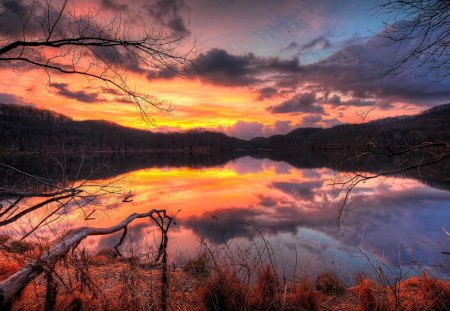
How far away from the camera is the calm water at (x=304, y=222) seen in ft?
35.4

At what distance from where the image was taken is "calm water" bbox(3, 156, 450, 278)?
1080 cm

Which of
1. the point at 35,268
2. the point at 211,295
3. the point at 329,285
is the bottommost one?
the point at 329,285

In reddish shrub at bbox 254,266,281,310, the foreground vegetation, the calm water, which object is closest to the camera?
the foreground vegetation

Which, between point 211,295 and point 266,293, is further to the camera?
point 266,293

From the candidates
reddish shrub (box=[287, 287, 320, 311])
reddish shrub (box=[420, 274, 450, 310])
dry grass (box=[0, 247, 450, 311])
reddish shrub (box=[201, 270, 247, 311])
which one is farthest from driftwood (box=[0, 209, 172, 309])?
reddish shrub (box=[420, 274, 450, 310])

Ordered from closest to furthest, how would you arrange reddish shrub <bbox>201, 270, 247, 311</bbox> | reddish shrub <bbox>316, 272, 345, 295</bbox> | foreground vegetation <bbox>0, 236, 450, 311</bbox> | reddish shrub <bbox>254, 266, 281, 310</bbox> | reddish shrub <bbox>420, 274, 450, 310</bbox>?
foreground vegetation <bbox>0, 236, 450, 311</bbox> → reddish shrub <bbox>201, 270, 247, 311</bbox> → reddish shrub <bbox>254, 266, 281, 310</bbox> → reddish shrub <bbox>420, 274, 450, 310</bbox> → reddish shrub <bbox>316, 272, 345, 295</bbox>

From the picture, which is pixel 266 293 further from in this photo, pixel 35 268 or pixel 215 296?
pixel 35 268

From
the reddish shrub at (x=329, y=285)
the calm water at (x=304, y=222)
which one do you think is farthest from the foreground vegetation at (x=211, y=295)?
the calm water at (x=304, y=222)

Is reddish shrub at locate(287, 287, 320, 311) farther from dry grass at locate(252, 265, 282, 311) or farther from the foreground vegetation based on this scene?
dry grass at locate(252, 265, 282, 311)

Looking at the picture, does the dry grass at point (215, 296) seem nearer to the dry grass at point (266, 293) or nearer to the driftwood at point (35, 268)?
the dry grass at point (266, 293)

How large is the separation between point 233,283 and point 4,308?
3337 millimetres

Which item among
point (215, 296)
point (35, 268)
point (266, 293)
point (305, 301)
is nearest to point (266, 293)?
point (266, 293)

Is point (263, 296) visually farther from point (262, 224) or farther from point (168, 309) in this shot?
point (262, 224)

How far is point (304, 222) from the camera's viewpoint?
16000mm
